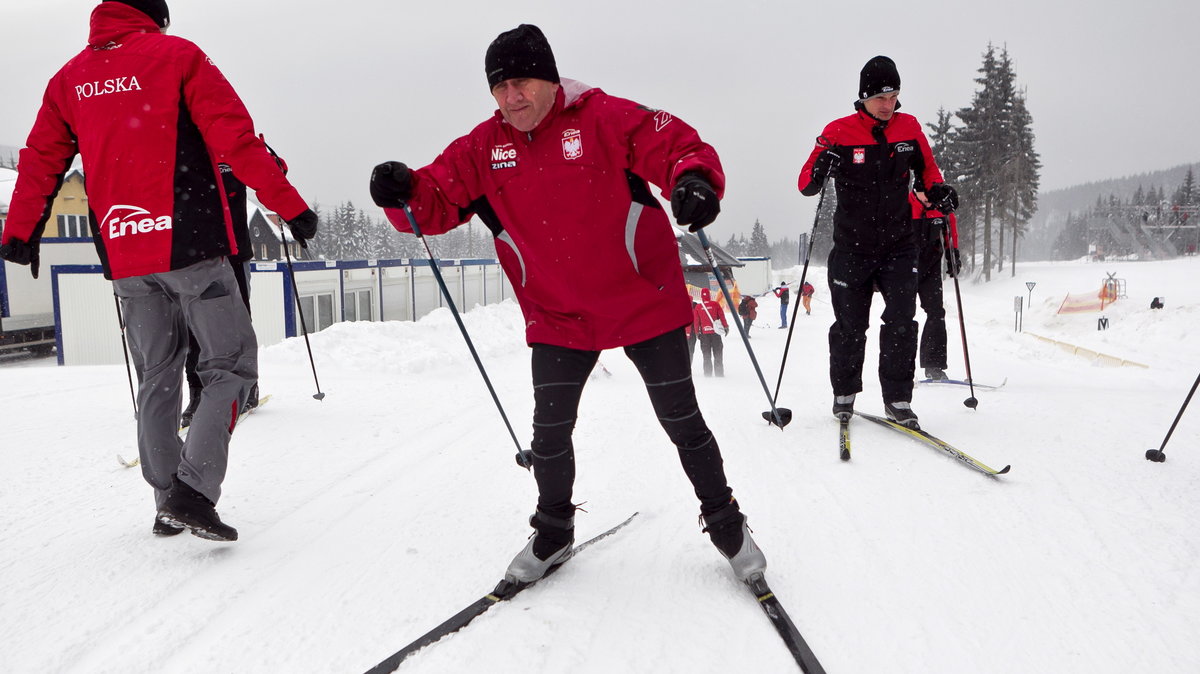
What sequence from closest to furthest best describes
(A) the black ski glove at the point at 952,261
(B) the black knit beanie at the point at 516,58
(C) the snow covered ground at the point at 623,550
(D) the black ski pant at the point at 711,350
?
(C) the snow covered ground at the point at 623,550
(B) the black knit beanie at the point at 516,58
(A) the black ski glove at the point at 952,261
(D) the black ski pant at the point at 711,350

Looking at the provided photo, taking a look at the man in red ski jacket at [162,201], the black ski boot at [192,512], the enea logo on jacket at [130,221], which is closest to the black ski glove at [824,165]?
the man in red ski jacket at [162,201]

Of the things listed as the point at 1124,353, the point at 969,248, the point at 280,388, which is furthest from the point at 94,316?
the point at 969,248

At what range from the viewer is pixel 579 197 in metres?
2.15

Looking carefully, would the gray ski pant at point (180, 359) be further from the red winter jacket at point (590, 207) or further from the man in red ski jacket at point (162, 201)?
the red winter jacket at point (590, 207)

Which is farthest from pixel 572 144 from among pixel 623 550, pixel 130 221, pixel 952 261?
pixel 952 261

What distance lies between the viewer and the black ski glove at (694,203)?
1884mm

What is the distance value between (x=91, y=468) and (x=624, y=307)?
10.1 ft

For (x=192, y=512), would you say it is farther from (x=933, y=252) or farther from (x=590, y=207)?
(x=933, y=252)

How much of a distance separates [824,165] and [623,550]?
253cm

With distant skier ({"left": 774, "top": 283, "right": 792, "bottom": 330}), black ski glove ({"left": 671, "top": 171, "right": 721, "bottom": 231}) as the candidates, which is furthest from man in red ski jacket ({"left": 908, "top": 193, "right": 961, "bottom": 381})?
distant skier ({"left": 774, "top": 283, "right": 792, "bottom": 330})

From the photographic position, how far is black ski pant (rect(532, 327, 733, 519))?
7.26 ft

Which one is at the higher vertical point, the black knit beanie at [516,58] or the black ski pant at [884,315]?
the black knit beanie at [516,58]

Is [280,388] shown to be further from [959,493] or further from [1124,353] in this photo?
[1124,353]

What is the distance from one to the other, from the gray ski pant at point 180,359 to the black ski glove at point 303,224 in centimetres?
38
